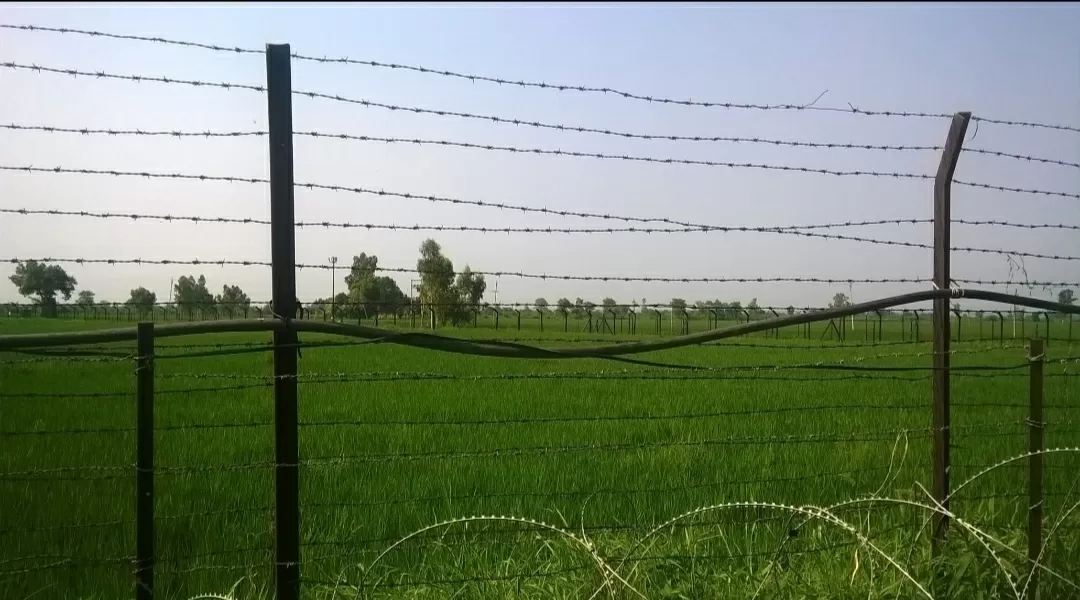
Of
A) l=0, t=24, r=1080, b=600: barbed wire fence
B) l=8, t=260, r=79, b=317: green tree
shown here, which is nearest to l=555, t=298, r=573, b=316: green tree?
l=0, t=24, r=1080, b=600: barbed wire fence

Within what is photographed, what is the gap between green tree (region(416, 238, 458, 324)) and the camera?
3.12 m

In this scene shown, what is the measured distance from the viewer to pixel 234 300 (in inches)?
108

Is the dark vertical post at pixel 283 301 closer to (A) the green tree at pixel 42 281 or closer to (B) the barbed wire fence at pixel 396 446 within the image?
(B) the barbed wire fence at pixel 396 446

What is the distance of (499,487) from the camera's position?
432 centimetres

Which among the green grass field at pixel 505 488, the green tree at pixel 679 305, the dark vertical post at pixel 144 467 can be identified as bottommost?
the green grass field at pixel 505 488

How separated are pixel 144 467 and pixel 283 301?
0.71 m

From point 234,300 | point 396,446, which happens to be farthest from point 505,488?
point 234,300

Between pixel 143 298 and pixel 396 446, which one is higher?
pixel 143 298

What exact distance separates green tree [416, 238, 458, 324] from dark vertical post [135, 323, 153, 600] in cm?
106

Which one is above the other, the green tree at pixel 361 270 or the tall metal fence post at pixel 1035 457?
the green tree at pixel 361 270

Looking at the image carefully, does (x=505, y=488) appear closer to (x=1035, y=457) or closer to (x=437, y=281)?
(x=437, y=281)

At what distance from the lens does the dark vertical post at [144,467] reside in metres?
2.42

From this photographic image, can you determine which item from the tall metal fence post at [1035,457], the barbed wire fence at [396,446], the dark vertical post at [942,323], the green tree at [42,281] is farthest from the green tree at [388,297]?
the tall metal fence post at [1035,457]

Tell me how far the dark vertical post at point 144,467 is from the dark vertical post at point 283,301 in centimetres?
40
